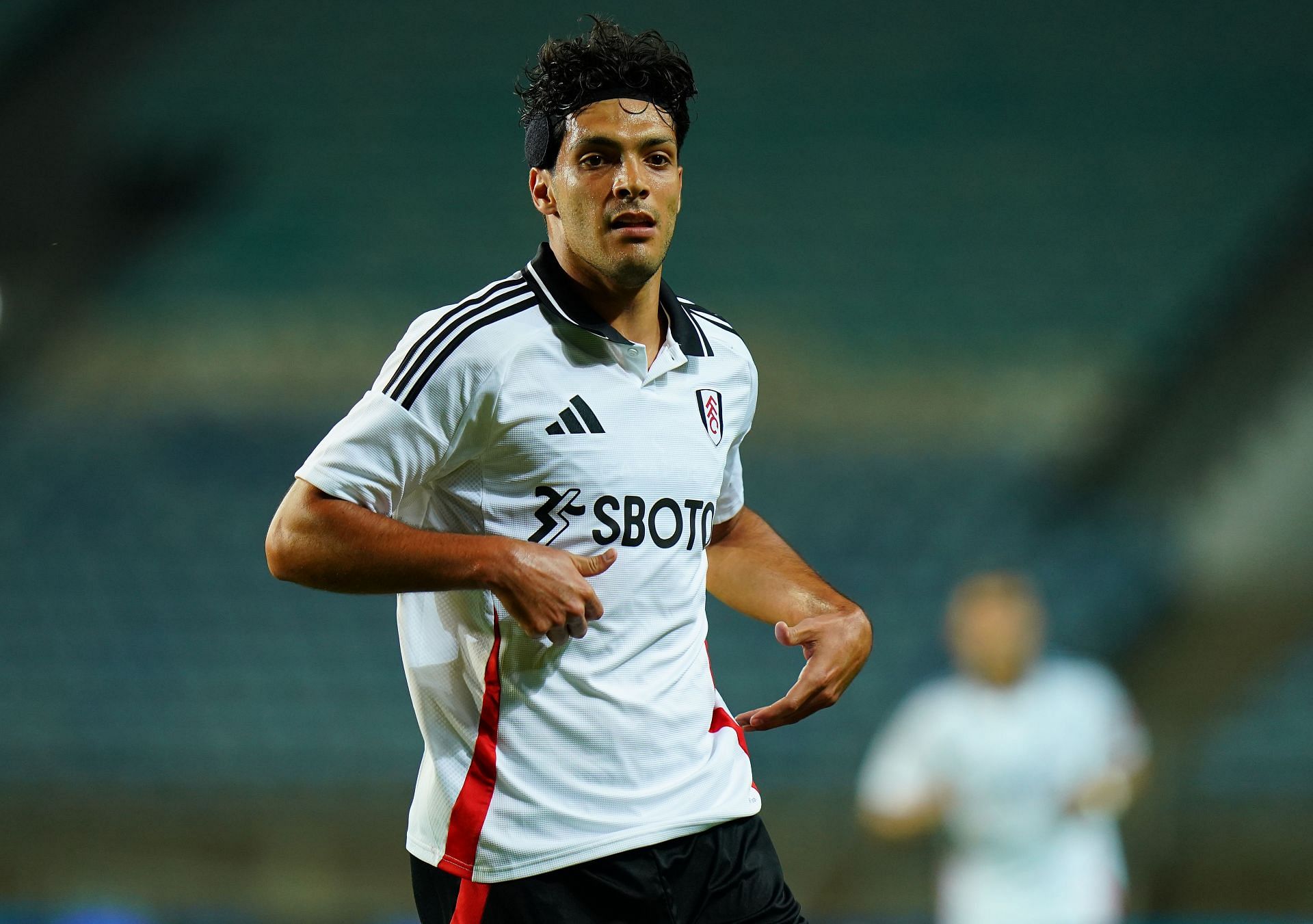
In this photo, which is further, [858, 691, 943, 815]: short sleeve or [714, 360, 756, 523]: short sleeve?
[858, 691, 943, 815]: short sleeve

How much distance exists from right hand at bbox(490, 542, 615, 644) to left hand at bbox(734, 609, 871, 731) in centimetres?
36

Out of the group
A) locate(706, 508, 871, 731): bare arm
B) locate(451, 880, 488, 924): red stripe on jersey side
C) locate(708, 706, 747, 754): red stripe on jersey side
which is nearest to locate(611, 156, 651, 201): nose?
locate(706, 508, 871, 731): bare arm

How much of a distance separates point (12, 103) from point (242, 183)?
1503 millimetres

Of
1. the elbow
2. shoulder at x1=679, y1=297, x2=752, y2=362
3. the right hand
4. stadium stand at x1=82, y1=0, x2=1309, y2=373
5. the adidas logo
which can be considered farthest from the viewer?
stadium stand at x1=82, y1=0, x2=1309, y2=373

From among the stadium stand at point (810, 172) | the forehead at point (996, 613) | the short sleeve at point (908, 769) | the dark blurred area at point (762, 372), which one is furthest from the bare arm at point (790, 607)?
the stadium stand at point (810, 172)

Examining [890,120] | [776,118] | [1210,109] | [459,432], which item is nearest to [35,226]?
[776,118]

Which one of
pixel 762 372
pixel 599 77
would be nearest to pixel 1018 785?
pixel 599 77

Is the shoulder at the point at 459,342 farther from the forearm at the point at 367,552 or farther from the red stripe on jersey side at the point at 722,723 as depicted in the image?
the red stripe on jersey side at the point at 722,723

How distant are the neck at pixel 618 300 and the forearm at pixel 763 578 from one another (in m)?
0.43

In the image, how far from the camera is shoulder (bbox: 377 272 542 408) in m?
2.15

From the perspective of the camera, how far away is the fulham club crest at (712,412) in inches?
95.0

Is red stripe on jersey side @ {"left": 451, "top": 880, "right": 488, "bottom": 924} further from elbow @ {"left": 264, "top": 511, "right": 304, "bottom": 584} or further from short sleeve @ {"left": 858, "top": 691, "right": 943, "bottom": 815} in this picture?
short sleeve @ {"left": 858, "top": 691, "right": 943, "bottom": 815}

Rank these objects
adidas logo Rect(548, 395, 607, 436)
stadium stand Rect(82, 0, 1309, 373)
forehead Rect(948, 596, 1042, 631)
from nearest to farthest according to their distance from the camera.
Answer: adidas logo Rect(548, 395, 607, 436) → forehead Rect(948, 596, 1042, 631) → stadium stand Rect(82, 0, 1309, 373)

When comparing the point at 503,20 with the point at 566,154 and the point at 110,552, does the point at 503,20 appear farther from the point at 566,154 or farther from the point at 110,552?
the point at 566,154
